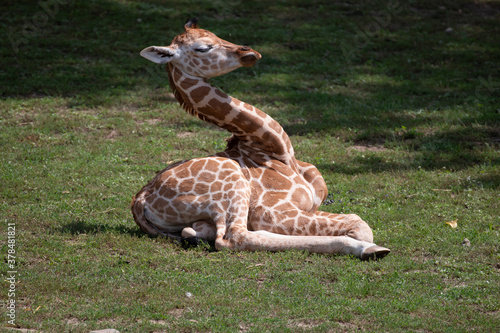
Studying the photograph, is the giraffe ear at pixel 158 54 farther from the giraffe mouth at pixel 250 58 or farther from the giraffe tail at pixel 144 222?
the giraffe tail at pixel 144 222

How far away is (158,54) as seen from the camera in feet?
20.5

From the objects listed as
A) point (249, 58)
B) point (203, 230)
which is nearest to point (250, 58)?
point (249, 58)

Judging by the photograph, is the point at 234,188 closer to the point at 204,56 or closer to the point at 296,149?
the point at 204,56

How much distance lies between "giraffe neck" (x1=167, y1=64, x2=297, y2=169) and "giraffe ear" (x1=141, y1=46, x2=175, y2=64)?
0.18 metres

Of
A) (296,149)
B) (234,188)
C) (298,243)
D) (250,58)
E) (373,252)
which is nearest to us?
(373,252)

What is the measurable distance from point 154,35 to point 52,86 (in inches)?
140

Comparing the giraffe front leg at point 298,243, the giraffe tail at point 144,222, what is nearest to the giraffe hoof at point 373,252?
the giraffe front leg at point 298,243

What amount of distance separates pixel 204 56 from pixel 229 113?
68 centimetres

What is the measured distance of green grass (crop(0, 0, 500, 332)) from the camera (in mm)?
4832

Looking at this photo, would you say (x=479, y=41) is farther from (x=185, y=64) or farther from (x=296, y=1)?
(x=185, y=64)

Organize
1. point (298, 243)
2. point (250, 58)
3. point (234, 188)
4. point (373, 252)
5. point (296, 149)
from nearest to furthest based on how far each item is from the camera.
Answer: point (373, 252) < point (298, 243) < point (234, 188) < point (250, 58) < point (296, 149)

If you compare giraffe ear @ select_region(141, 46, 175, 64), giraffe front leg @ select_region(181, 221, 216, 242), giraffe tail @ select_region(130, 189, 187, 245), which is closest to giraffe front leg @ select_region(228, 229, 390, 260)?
giraffe front leg @ select_region(181, 221, 216, 242)

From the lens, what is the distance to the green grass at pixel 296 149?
4832mm

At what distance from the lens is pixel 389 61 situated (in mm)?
14125
